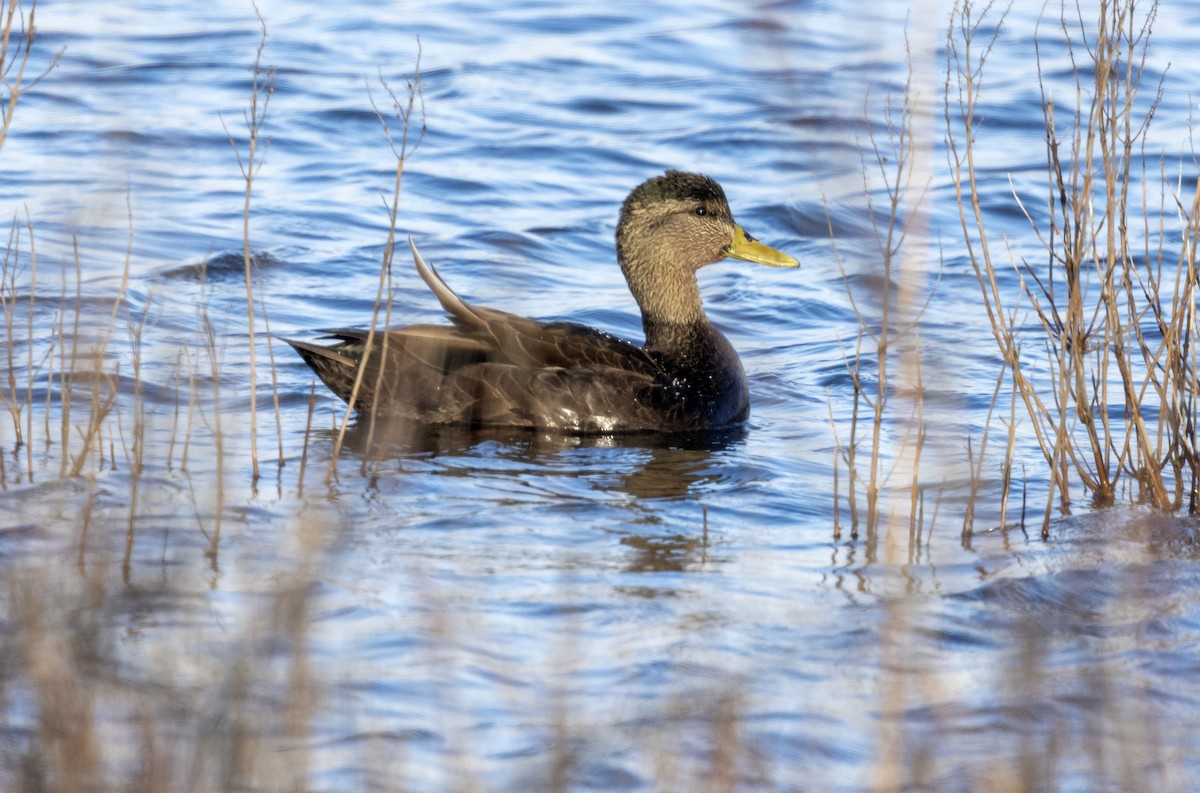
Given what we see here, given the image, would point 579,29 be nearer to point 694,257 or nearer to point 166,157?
point 694,257

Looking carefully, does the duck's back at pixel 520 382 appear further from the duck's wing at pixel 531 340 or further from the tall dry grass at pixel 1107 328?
the tall dry grass at pixel 1107 328

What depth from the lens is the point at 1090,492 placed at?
592 centimetres

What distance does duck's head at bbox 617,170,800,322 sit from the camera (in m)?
7.90

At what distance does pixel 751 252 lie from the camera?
8.12 meters

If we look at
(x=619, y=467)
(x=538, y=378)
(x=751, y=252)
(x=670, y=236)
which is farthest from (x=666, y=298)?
(x=619, y=467)

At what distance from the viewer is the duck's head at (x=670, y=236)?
7898mm

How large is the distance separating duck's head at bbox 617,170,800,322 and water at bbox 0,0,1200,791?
0.75 meters

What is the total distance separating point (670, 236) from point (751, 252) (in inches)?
18.7

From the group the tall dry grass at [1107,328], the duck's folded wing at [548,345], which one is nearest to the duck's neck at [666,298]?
the duck's folded wing at [548,345]

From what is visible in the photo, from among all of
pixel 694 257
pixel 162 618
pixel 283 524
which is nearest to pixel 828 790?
pixel 162 618

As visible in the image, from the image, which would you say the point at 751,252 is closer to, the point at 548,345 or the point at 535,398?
the point at 548,345

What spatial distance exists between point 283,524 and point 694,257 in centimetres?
322

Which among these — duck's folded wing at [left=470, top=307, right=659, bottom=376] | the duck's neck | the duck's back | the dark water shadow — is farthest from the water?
the duck's neck

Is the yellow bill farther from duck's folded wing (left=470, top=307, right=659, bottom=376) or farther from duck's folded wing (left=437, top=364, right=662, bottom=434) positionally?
duck's folded wing (left=437, top=364, right=662, bottom=434)
